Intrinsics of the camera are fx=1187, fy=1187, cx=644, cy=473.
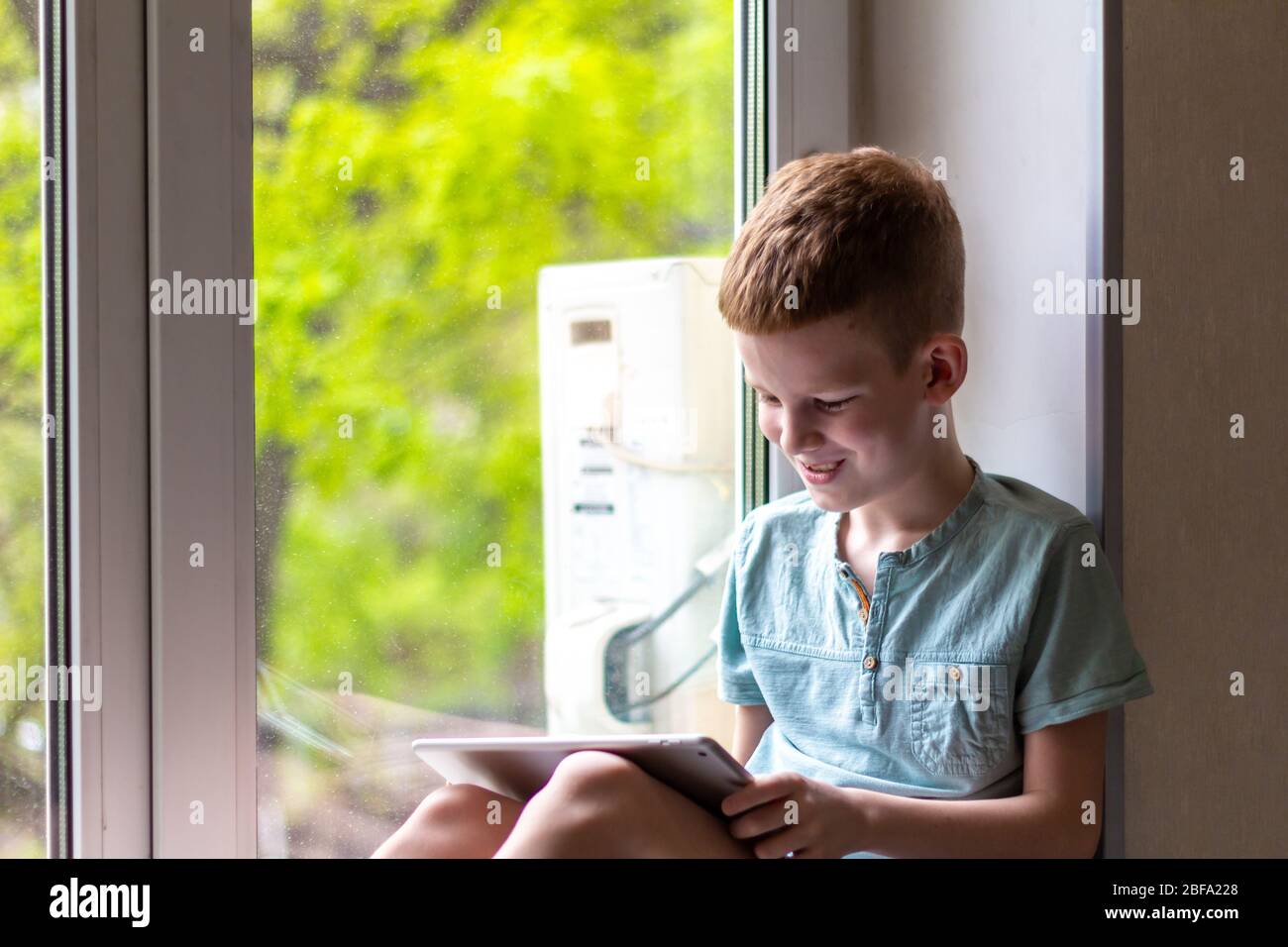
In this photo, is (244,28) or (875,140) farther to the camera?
(875,140)

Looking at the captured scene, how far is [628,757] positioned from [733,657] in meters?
0.31

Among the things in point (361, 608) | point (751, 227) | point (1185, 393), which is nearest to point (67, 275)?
point (361, 608)

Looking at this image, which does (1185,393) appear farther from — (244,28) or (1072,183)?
(244,28)

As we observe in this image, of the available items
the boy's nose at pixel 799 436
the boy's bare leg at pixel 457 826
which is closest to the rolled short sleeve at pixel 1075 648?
the boy's nose at pixel 799 436

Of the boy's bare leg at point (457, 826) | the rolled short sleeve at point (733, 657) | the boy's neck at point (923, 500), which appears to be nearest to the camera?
the boy's bare leg at point (457, 826)

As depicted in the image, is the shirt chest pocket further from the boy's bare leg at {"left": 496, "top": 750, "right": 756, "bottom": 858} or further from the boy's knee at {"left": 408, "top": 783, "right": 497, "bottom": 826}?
the boy's knee at {"left": 408, "top": 783, "right": 497, "bottom": 826}

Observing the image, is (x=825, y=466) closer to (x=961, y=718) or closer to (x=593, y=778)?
(x=961, y=718)

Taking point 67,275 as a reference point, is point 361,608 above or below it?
below

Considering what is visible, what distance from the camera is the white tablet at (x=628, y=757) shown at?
0.91 meters

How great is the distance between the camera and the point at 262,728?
1.17m

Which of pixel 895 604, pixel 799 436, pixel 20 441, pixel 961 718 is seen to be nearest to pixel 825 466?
pixel 799 436

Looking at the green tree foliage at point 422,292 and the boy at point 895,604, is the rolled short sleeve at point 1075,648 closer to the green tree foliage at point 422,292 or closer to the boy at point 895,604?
the boy at point 895,604
